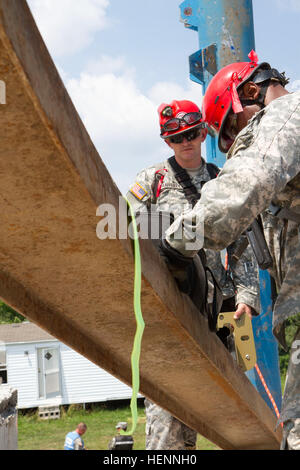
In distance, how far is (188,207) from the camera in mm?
4367

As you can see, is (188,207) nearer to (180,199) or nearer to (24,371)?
(180,199)

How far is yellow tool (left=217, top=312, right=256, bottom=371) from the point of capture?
425cm

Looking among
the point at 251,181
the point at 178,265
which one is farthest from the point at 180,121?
the point at 251,181

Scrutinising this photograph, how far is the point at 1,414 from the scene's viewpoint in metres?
4.22

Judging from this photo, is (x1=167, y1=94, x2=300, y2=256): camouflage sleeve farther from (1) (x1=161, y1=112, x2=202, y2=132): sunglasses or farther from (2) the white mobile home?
(2) the white mobile home

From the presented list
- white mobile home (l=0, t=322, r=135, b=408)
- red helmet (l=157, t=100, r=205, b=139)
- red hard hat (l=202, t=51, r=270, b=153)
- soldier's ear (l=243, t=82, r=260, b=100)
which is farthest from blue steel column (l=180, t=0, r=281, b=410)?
white mobile home (l=0, t=322, r=135, b=408)

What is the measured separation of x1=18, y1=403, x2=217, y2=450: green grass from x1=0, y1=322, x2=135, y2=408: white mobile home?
0.61 metres

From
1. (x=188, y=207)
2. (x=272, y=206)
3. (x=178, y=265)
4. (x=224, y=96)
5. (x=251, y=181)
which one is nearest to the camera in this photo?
(x=251, y=181)

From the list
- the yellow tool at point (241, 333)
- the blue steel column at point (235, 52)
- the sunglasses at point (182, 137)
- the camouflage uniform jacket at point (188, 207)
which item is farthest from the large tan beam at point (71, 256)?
the blue steel column at point (235, 52)

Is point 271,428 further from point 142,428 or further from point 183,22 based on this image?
point 142,428

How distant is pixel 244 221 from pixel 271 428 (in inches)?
120

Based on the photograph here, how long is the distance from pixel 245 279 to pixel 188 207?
1.98ft

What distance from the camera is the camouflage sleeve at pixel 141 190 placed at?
4.40 m
